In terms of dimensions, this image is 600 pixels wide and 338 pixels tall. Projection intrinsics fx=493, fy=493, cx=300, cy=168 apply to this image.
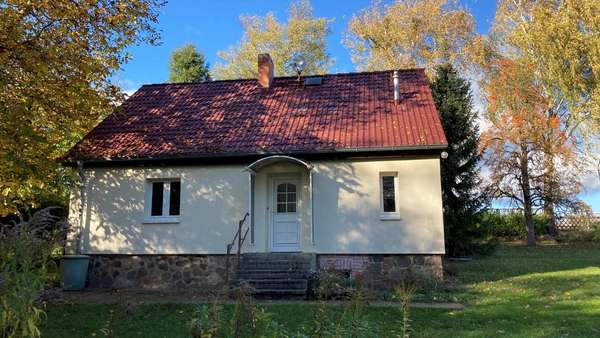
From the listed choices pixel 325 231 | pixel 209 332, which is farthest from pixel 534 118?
pixel 209 332

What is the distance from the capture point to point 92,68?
1080cm

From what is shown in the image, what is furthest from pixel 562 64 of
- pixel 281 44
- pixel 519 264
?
pixel 281 44

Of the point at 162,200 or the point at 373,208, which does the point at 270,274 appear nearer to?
the point at 373,208

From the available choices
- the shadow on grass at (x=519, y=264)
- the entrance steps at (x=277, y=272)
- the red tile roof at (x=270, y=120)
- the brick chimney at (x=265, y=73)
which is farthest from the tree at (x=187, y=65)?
the entrance steps at (x=277, y=272)

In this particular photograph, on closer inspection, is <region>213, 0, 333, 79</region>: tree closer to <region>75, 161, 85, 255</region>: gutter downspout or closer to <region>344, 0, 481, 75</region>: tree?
<region>344, 0, 481, 75</region>: tree

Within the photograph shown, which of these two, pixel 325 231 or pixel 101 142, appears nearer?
pixel 325 231

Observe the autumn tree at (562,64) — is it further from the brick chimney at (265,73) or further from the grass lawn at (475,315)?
the brick chimney at (265,73)

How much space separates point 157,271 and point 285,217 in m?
3.53

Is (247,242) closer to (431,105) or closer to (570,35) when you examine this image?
(431,105)

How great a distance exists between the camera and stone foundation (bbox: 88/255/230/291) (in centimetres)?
1227

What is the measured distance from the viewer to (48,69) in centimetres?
1048

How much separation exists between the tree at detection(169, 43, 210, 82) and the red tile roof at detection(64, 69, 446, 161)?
16065 millimetres

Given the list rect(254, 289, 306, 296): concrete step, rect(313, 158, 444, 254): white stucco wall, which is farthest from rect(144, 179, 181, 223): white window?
rect(313, 158, 444, 254): white stucco wall

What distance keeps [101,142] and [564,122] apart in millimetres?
22689
